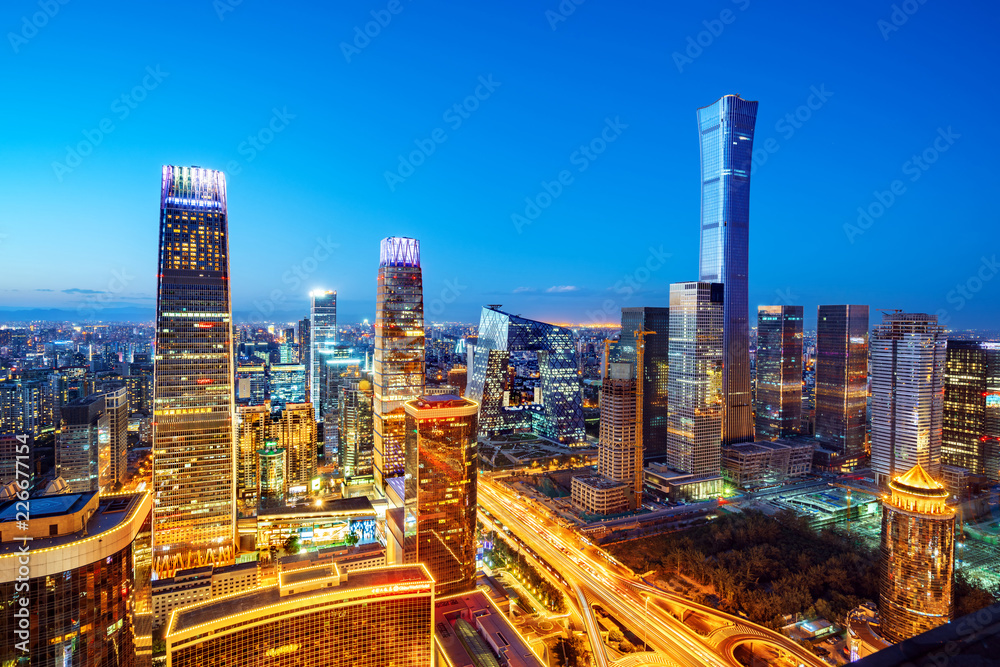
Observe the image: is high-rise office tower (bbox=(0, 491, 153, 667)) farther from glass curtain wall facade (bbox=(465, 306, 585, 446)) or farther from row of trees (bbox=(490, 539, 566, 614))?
glass curtain wall facade (bbox=(465, 306, 585, 446))

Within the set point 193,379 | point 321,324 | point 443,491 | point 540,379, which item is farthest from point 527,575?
point 321,324

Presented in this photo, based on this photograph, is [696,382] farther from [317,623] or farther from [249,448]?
[317,623]

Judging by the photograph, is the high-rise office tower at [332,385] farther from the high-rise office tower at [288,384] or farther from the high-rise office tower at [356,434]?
the high-rise office tower at [356,434]

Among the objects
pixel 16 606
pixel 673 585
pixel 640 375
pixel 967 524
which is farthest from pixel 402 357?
pixel 967 524

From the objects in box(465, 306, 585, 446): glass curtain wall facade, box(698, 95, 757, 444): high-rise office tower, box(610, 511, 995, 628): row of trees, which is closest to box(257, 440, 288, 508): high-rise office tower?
box(465, 306, 585, 446): glass curtain wall facade

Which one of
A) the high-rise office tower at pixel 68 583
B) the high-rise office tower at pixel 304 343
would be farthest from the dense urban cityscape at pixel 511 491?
the high-rise office tower at pixel 304 343

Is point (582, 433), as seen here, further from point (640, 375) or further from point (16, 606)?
point (16, 606)
